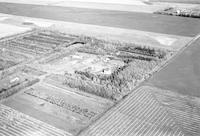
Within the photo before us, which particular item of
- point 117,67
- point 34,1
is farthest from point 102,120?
point 34,1

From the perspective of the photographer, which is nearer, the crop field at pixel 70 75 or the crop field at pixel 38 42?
the crop field at pixel 70 75

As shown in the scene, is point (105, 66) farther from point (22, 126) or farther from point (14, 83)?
point (22, 126)

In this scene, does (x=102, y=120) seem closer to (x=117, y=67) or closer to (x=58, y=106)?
(x=58, y=106)

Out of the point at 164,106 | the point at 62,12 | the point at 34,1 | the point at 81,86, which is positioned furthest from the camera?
the point at 34,1

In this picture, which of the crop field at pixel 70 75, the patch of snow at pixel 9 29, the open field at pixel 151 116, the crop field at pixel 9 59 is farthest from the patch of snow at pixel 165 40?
the patch of snow at pixel 9 29

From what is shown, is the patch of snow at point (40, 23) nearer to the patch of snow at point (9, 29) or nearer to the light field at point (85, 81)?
the patch of snow at point (9, 29)

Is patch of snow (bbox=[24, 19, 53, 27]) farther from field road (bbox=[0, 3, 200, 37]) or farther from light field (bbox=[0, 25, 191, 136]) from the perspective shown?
light field (bbox=[0, 25, 191, 136])
